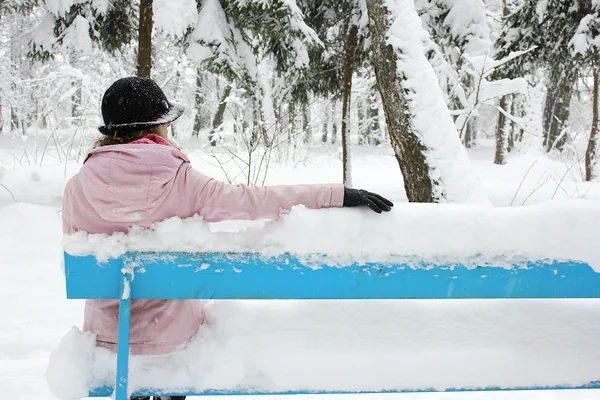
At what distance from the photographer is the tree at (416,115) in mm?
3951

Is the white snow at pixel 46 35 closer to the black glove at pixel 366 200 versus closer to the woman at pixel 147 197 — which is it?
the woman at pixel 147 197

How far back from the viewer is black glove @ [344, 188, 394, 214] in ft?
5.31

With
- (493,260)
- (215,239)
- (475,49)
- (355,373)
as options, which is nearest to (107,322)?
(215,239)

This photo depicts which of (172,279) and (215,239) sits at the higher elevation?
(215,239)

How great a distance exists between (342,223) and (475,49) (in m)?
7.94

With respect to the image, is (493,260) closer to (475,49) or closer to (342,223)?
(342,223)

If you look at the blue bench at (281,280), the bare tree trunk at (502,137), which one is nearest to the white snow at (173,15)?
the blue bench at (281,280)

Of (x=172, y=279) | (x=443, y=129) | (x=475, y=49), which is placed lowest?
(x=172, y=279)

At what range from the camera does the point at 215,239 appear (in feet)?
5.32

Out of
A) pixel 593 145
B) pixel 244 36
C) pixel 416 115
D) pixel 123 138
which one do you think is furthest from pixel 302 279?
pixel 593 145

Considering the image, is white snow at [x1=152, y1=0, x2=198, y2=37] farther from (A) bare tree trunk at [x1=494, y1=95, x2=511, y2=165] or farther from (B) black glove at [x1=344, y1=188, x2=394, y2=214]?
(A) bare tree trunk at [x1=494, y1=95, x2=511, y2=165]

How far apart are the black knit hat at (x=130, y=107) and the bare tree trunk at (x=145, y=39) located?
203 inches

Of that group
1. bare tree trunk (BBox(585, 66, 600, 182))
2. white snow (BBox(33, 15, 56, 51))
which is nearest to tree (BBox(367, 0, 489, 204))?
white snow (BBox(33, 15, 56, 51))

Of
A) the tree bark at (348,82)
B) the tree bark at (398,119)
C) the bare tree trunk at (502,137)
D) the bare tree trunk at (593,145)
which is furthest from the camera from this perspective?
the bare tree trunk at (502,137)
